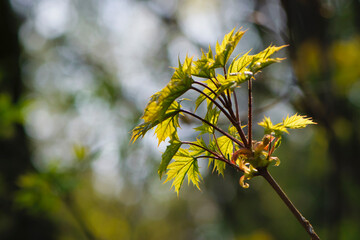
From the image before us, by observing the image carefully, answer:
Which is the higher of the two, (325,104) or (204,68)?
(204,68)

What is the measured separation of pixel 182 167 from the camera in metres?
1.03

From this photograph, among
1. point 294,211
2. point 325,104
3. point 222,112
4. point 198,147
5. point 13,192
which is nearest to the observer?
point 294,211

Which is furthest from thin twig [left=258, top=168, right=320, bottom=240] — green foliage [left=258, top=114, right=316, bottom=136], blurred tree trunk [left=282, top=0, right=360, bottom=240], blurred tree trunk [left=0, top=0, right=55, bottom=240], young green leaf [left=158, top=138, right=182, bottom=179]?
blurred tree trunk [left=0, top=0, right=55, bottom=240]

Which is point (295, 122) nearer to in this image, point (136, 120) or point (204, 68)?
point (204, 68)

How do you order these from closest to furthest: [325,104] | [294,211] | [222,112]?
[294,211]
[222,112]
[325,104]

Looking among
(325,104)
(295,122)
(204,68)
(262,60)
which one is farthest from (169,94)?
(325,104)

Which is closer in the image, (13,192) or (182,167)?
(182,167)

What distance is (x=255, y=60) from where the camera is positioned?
0.89 metres

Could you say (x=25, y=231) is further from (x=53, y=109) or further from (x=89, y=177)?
(x=89, y=177)

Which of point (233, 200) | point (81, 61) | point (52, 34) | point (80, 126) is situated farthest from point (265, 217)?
point (52, 34)

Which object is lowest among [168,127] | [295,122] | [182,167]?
[295,122]

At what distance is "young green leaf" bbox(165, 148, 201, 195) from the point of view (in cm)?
100

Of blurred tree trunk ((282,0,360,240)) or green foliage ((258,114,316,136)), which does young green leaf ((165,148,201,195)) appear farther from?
blurred tree trunk ((282,0,360,240))

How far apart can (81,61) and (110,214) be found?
449cm
